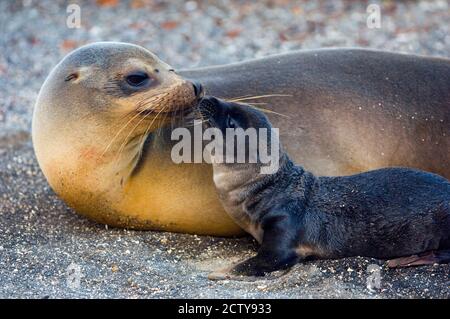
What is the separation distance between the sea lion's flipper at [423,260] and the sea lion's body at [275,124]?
1096 millimetres

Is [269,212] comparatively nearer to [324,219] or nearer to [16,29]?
[324,219]

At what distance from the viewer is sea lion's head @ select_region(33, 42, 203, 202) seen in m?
5.31

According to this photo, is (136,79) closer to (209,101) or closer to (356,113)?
(209,101)

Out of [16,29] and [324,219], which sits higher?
[16,29]

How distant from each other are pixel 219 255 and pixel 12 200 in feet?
6.21

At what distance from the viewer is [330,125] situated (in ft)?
19.7

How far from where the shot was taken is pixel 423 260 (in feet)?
16.2

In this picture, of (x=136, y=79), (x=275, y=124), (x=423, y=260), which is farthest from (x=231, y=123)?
(x=423, y=260)

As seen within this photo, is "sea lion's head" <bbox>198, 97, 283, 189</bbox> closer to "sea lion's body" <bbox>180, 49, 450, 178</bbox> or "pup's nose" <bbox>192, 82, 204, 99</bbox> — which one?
"pup's nose" <bbox>192, 82, 204, 99</bbox>
